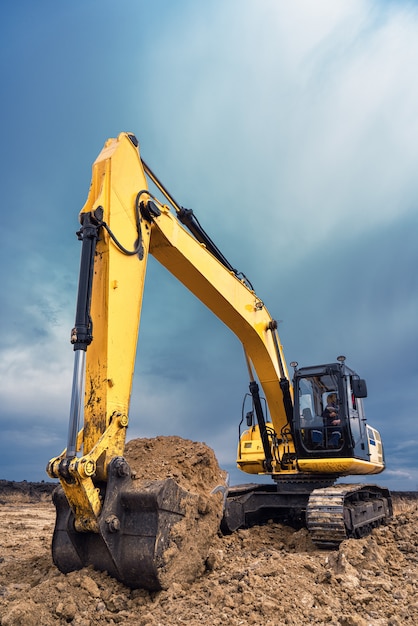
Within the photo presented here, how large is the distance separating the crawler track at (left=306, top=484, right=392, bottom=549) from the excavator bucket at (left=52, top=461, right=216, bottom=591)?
279 centimetres

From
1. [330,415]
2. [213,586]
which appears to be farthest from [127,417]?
[330,415]

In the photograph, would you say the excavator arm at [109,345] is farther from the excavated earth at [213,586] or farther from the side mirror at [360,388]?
the side mirror at [360,388]

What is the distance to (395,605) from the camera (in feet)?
16.0

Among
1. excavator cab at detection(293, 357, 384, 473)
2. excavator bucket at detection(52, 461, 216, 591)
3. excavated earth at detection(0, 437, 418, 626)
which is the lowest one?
excavated earth at detection(0, 437, 418, 626)

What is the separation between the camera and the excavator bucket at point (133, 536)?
14.8 feet

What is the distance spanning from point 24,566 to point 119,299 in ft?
11.3

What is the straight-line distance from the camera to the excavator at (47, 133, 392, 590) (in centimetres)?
461

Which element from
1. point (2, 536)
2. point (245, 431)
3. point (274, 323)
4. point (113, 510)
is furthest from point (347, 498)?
point (2, 536)

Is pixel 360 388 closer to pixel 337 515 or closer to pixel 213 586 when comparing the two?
pixel 337 515

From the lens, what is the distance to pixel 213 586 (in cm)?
473

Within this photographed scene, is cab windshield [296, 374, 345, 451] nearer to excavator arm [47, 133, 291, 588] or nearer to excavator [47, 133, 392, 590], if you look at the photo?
excavator [47, 133, 392, 590]

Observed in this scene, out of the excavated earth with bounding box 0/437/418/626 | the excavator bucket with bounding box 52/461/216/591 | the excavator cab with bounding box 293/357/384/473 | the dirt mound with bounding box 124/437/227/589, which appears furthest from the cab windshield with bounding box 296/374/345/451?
the excavator bucket with bounding box 52/461/216/591

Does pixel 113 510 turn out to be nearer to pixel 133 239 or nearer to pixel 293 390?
A: pixel 133 239

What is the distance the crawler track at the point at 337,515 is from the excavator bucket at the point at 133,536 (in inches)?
110
